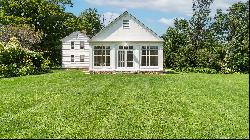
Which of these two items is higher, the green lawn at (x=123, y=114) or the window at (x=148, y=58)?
the window at (x=148, y=58)

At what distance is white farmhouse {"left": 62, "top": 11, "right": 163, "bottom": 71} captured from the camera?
38906 millimetres

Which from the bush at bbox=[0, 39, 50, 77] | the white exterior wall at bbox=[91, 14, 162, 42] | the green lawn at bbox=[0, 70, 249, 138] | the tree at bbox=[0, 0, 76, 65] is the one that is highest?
the tree at bbox=[0, 0, 76, 65]

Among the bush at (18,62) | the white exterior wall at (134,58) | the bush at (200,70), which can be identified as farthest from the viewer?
the bush at (200,70)

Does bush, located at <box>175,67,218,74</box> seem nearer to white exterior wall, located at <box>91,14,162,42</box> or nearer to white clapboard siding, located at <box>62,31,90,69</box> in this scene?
white exterior wall, located at <box>91,14,162,42</box>

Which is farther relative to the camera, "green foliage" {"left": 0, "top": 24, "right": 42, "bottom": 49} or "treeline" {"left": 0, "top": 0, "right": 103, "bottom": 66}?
"treeline" {"left": 0, "top": 0, "right": 103, "bottom": 66}

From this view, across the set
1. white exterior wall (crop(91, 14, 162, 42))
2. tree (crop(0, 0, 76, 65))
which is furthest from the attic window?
tree (crop(0, 0, 76, 65))

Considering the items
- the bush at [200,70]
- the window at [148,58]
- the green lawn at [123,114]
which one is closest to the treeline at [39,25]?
the window at [148,58]

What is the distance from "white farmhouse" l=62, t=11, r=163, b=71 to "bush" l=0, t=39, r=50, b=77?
192 inches

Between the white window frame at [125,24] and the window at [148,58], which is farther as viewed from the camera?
the white window frame at [125,24]

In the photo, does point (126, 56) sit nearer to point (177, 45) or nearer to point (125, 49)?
point (125, 49)

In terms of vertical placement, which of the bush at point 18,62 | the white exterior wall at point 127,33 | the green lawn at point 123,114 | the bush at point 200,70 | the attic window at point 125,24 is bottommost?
the green lawn at point 123,114

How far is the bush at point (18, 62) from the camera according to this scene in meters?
34.6

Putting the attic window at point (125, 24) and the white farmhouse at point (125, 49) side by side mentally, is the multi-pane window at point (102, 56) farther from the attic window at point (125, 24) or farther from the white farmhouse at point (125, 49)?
the attic window at point (125, 24)

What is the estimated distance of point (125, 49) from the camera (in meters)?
39.1
